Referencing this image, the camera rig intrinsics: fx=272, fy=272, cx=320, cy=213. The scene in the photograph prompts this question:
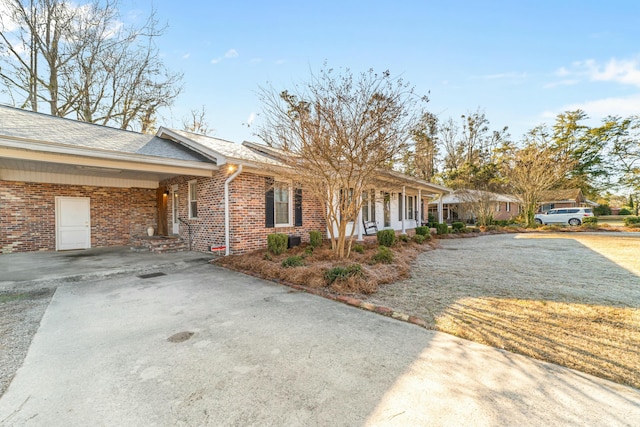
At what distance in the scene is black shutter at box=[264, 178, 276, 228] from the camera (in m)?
8.47

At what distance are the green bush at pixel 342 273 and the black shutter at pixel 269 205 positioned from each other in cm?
389

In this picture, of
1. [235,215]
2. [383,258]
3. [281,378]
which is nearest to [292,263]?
[383,258]

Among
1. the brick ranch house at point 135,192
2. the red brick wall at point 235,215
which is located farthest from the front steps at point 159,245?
the red brick wall at point 235,215

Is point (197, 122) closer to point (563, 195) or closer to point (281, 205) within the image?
point (281, 205)

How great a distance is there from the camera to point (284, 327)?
330 centimetres

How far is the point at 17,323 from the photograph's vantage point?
3.40m

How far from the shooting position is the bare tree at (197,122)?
19312 mm

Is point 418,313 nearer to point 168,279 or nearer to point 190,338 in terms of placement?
point 190,338

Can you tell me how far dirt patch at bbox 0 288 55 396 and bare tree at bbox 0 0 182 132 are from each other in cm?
1453

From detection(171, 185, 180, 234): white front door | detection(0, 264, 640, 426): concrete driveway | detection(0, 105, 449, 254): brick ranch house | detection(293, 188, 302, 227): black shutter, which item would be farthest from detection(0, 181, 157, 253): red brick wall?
detection(0, 264, 640, 426): concrete driveway

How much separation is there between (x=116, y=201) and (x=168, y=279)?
6.72m

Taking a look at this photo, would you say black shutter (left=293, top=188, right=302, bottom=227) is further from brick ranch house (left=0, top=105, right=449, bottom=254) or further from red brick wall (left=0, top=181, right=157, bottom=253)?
red brick wall (left=0, top=181, right=157, bottom=253)

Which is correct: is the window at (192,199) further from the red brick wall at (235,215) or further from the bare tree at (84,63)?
the bare tree at (84,63)

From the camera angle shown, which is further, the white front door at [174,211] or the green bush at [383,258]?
the white front door at [174,211]
